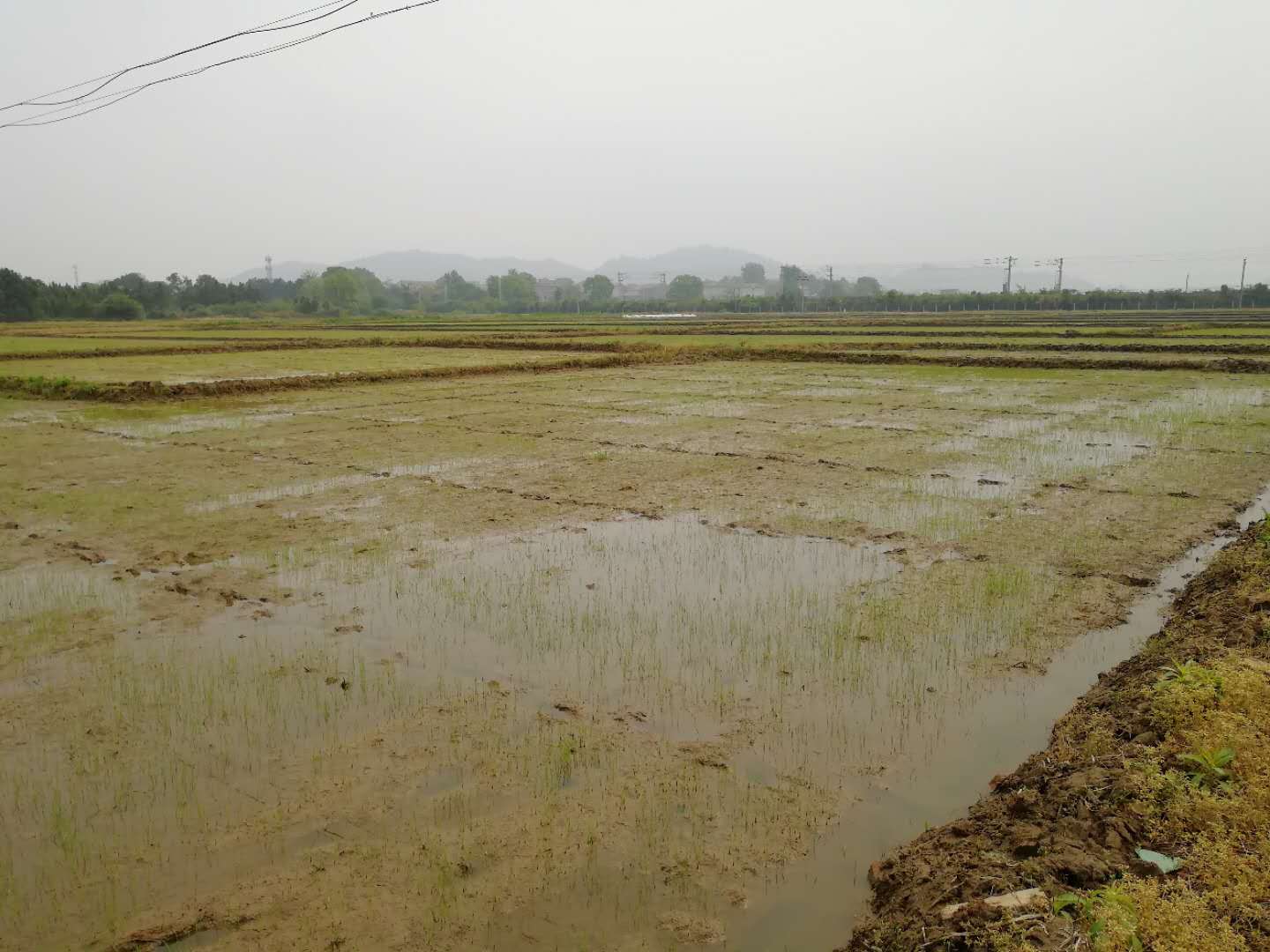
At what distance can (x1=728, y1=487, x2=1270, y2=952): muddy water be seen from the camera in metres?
3.08

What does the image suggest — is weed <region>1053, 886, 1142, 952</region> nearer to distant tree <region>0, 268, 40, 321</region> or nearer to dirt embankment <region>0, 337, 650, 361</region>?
dirt embankment <region>0, 337, 650, 361</region>

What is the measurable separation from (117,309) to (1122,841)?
84.4 meters

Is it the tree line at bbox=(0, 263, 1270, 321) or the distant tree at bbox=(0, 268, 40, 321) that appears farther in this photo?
the tree line at bbox=(0, 263, 1270, 321)

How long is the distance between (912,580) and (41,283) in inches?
3392

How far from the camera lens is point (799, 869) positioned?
3.35 m

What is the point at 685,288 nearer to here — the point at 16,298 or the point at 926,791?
the point at 16,298

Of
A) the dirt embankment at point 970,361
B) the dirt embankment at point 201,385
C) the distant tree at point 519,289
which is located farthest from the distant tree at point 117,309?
the dirt embankment at point 970,361

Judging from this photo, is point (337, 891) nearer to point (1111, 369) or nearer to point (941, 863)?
point (941, 863)

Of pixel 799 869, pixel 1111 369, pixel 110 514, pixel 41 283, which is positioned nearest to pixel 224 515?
pixel 110 514

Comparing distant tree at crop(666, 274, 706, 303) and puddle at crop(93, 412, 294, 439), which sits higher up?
distant tree at crop(666, 274, 706, 303)

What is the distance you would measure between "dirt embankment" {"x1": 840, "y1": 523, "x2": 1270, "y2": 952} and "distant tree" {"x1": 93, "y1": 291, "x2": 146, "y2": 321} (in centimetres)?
8298

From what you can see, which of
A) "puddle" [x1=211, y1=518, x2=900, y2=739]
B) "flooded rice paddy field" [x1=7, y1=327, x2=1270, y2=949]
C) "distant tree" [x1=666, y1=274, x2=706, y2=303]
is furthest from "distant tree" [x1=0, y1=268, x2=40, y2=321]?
"distant tree" [x1=666, y1=274, x2=706, y2=303]

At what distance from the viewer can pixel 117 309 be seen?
72500 millimetres

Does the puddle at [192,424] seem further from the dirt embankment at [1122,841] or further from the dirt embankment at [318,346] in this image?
the dirt embankment at [318,346]
